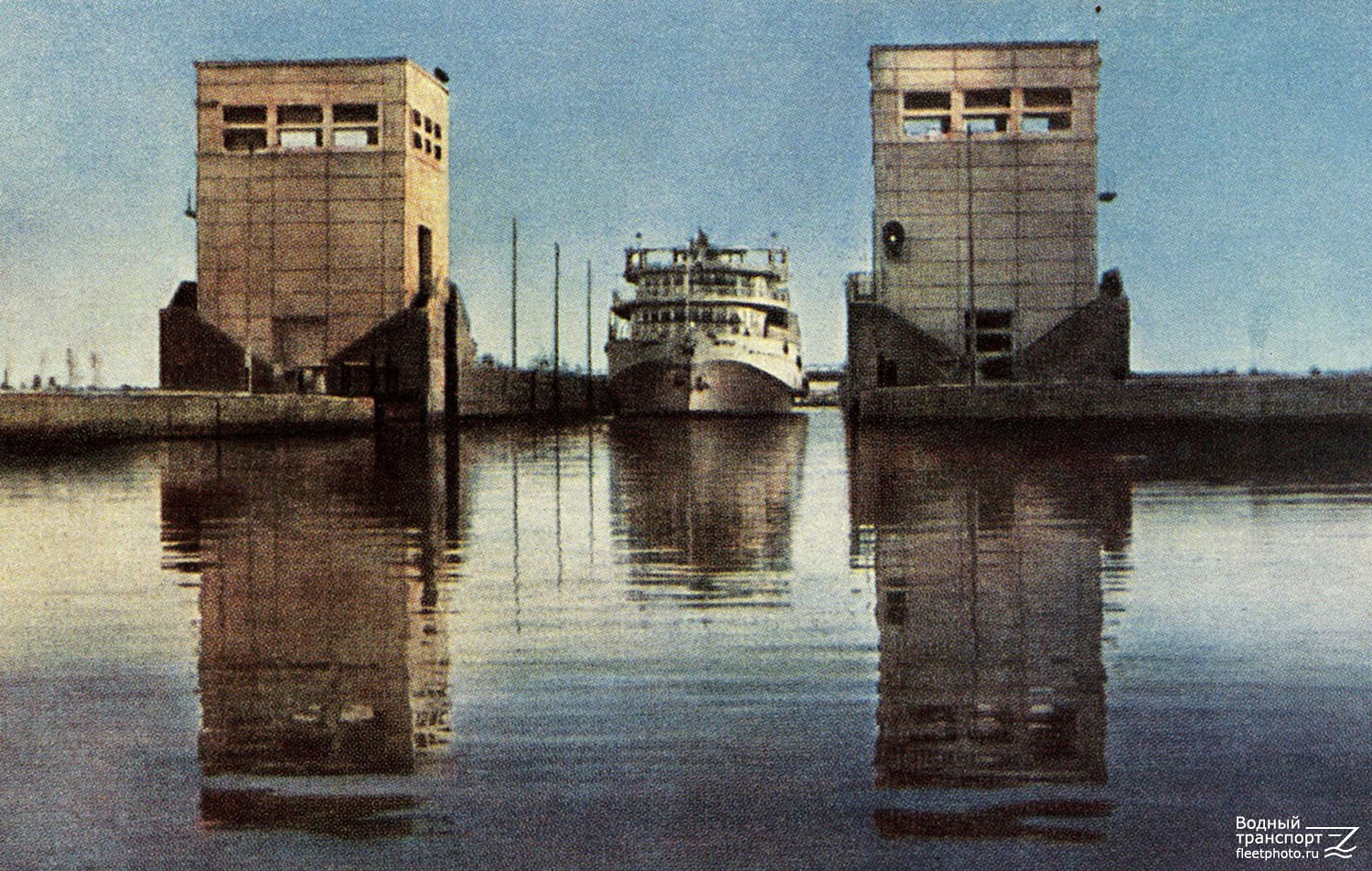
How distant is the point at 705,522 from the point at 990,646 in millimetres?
8107

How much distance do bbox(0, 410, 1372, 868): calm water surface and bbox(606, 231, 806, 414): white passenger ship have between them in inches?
2620

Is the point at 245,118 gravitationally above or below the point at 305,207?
above

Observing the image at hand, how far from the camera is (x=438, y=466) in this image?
28609 millimetres

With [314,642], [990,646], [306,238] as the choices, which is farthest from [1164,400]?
[314,642]

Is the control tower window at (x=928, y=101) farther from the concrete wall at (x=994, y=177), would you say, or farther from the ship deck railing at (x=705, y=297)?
the ship deck railing at (x=705, y=297)

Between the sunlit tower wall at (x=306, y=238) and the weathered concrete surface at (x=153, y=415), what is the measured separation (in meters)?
13.6

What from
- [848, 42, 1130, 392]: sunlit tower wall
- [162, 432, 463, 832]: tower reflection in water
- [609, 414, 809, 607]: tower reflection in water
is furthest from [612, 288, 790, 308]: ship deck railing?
[162, 432, 463, 832]: tower reflection in water

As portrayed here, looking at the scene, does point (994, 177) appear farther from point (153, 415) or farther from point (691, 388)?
point (153, 415)

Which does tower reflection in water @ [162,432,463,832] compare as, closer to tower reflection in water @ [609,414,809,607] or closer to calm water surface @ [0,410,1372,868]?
calm water surface @ [0,410,1372,868]

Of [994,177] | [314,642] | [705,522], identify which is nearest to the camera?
[314,642]

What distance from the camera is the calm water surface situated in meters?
4.44

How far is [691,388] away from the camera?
82.2 m

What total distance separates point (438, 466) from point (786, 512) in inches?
512

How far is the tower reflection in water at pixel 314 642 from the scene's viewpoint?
5199 mm
